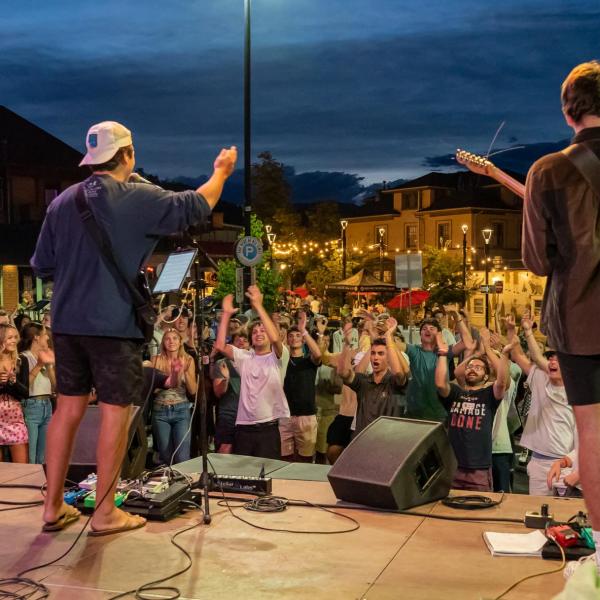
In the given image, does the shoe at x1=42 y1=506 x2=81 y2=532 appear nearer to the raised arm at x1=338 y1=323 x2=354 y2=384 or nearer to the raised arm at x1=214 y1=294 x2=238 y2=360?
the raised arm at x1=214 y1=294 x2=238 y2=360

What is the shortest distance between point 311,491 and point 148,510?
1.18 meters

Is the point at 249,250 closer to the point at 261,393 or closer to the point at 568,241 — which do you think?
the point at 261,393

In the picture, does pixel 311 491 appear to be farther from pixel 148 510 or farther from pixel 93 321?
pixel 93 321

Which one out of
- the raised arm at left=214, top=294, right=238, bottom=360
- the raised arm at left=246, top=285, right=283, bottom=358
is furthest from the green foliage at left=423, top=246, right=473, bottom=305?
the raised arm at left=246, top=285, right=283, bottom=358

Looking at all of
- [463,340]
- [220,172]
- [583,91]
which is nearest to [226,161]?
[220,172]

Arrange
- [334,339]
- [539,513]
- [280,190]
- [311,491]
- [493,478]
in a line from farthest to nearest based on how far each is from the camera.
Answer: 1. [280,190]
2. [334,339]
3. [493,478]
4. [311,491]
5. [539,513]

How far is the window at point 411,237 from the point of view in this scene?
6269 centimetres

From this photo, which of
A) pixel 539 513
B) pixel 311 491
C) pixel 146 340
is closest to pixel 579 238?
pixel 539 513

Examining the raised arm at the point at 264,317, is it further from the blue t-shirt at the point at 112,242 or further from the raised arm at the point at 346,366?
the blue t-shirt at the point at 112,242

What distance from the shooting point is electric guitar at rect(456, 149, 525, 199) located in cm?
412

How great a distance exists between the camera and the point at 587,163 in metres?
3.34

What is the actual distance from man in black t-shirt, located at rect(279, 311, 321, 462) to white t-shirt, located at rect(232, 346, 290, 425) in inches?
32.5

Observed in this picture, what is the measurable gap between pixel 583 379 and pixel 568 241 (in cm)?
57

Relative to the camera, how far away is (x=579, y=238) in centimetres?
336
